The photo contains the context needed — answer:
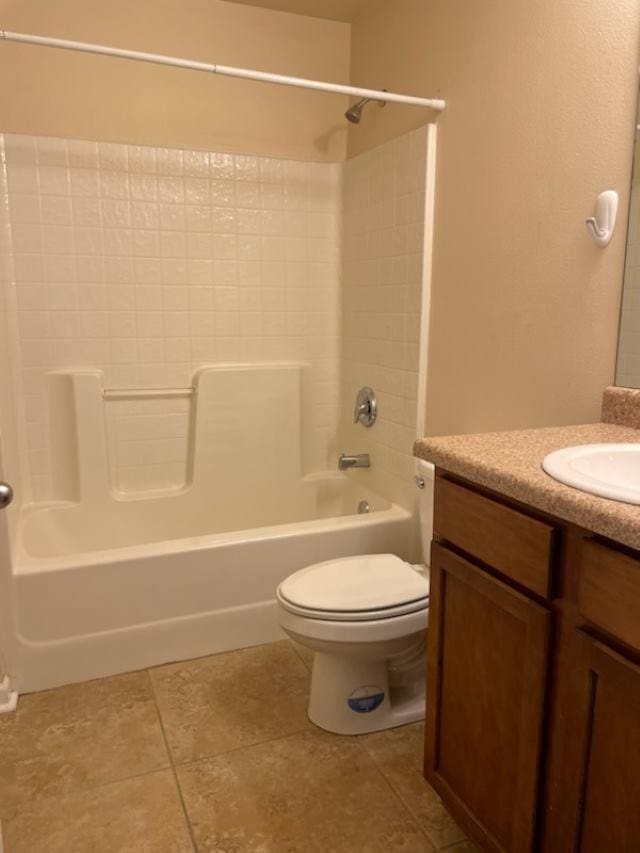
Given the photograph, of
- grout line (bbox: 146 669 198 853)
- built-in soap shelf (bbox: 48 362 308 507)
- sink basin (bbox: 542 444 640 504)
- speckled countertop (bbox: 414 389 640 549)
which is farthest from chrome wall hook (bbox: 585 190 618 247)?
grout line (bbox: 146 669 198 853)

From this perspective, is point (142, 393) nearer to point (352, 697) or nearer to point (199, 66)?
point (199, 66)

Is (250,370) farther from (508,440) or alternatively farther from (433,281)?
(508,440)

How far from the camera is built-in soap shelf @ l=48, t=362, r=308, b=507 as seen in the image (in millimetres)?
2488

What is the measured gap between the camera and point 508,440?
127 centimetres

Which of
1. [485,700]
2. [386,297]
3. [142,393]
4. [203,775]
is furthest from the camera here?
[142,393]

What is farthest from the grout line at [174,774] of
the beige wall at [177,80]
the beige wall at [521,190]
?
the beige wall at [177,80]

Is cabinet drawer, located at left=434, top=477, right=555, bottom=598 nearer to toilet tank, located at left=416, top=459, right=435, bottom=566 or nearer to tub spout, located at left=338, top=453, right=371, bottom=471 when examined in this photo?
toilet tank, located at left=416, top=459, right=435, bottom=566

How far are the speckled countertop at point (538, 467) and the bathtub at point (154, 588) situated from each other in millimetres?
1007

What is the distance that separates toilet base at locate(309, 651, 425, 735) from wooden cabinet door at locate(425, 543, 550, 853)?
402 mm

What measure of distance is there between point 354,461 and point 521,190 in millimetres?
1258

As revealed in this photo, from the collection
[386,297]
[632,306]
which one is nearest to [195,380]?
[386,297]

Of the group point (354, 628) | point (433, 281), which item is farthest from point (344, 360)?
point (354, 628)

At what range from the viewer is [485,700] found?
1148 mm

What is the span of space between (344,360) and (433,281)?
30.2 inches
